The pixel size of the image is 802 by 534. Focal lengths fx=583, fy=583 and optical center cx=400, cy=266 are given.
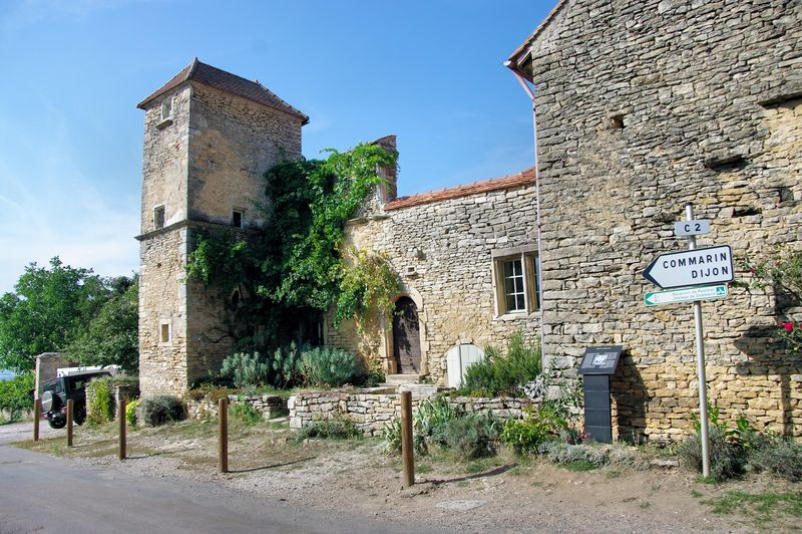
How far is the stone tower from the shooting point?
47.9 feet

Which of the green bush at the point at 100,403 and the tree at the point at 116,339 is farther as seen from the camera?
the tree at the point at 116,339

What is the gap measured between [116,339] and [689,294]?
16689 millimetres

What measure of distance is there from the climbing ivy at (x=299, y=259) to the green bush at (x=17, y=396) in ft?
47.4

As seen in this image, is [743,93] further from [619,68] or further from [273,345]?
[273,345]

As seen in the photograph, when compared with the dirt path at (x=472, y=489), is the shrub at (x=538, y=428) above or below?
above

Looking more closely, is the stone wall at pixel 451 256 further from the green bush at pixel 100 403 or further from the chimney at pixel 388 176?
the green bush at pixel 100 403

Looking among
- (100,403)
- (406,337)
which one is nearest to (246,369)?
(406,337)

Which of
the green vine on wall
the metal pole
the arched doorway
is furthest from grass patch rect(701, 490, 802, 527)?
the arched doorway

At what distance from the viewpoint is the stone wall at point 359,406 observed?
340 inches

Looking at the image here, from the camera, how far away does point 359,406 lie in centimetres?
1013

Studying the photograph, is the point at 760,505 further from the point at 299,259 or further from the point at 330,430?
the point at 299,259

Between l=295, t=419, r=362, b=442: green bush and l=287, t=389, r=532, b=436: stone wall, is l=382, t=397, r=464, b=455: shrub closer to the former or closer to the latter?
l=287, t=389, r=532, b=436: stone wall

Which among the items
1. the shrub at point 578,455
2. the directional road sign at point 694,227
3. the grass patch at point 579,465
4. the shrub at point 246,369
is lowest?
the grass patch at point 579,465

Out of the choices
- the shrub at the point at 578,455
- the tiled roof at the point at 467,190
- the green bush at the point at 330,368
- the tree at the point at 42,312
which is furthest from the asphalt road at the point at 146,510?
the tree at the point at 42,312
